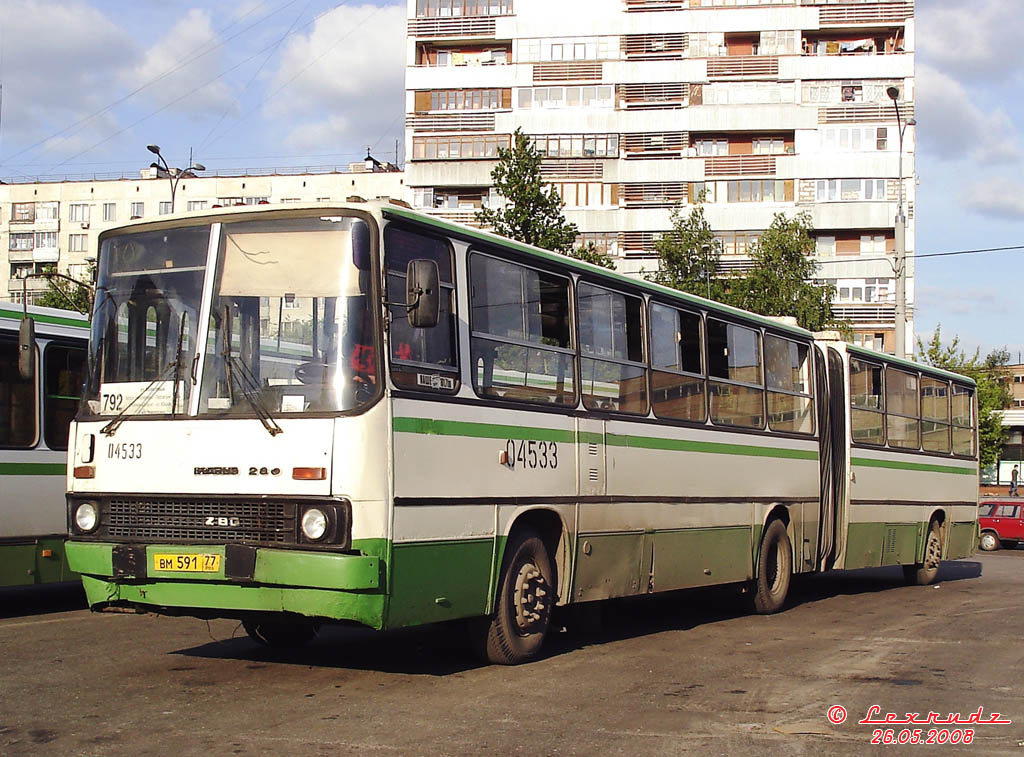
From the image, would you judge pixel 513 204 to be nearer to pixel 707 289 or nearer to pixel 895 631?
pixel 707 289

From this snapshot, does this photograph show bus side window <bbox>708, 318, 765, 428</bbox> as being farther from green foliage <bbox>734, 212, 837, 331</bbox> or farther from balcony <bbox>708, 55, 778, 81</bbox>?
balcony <bbox>708, 55, 778, 81</bbox>

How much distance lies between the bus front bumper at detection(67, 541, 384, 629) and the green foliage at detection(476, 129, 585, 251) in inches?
730

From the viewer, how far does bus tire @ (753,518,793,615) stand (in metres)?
14.3

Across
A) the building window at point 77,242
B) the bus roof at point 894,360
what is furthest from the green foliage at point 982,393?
the building window at point 77,242

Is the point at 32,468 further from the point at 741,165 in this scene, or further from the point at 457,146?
the point at 741,165

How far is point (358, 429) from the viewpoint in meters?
8.24

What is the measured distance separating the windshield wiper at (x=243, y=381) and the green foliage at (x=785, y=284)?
2830cm

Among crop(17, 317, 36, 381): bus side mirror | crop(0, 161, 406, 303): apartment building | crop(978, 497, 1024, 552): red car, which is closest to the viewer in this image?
crop(17, 317, 36, 381): bus side mirror

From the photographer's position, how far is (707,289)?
36.2 metres

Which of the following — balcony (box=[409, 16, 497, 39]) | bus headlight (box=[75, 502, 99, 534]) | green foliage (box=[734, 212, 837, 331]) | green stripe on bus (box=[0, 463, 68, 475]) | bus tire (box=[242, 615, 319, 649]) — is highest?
balcony (box=[409, 16, 497, 39])

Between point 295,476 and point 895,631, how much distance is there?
7.18 m

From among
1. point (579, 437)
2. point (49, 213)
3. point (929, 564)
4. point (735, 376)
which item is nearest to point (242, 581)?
point (579, 437)

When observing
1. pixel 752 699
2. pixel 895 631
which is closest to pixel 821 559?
pixel 895 631

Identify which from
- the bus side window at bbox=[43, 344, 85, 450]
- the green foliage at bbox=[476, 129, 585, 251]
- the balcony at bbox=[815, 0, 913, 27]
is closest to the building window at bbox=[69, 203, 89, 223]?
the balcony at bbox=[815, 0, 913, 27]
